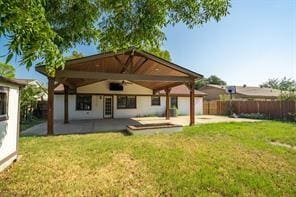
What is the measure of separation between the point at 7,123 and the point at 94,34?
313 cm

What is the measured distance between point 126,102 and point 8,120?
51.0ft

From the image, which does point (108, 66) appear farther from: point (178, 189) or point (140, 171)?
point (178, 189)

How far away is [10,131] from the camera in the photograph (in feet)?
20.0

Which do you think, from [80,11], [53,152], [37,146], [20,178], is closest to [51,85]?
[37,146]

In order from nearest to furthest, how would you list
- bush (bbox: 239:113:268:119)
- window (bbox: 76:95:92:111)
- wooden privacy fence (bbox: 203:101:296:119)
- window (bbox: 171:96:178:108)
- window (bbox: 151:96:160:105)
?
1. window (bbox: 76:95:92:111)
2. wooden privacy fence (bbox: 203:101:296:119)
3. bush (bbox: 239:113:268:119)
4. window (bbox: 151:96:160:105)
5. window (bbox: 171:96:178:108)

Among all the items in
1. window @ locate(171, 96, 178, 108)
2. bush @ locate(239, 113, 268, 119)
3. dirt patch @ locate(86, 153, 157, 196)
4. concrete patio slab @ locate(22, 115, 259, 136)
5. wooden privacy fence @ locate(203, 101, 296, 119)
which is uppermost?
window @ locate(171, 96, 178, 108)

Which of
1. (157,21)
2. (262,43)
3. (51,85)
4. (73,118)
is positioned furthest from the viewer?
(73,118)

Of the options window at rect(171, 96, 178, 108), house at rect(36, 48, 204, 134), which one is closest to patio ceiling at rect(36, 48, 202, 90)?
house at rect(36, 48, 204, 134)

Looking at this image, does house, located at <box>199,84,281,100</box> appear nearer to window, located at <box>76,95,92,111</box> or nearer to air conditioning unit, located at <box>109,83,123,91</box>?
air conditioning unit, located at <box>109,83,123,91</box>

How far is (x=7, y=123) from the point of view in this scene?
586cm

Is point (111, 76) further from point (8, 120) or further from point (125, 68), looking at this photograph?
point (8, 120)

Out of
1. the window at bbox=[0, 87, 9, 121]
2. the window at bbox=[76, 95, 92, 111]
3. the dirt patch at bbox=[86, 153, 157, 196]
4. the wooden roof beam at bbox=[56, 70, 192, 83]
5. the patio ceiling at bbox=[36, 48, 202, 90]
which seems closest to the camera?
the dirt patch at bbox=[86, 153, 157, 196]

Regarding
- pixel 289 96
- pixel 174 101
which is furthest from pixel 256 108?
pixel 174 101

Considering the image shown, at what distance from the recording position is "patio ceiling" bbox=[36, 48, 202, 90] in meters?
11.4
